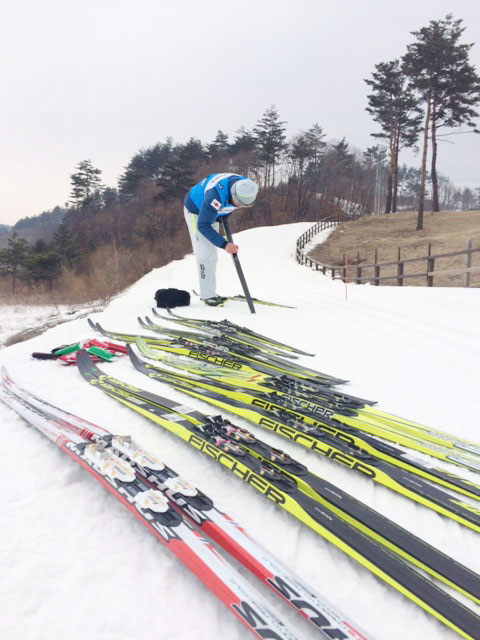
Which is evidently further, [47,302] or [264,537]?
[47,302]

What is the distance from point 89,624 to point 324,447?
1.23 metres

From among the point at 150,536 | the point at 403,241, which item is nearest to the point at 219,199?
the point at 150,536

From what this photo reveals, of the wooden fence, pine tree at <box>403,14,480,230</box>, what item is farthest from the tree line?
the wooden fence

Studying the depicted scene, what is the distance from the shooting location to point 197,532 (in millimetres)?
1325

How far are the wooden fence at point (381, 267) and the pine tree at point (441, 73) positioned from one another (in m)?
8.40

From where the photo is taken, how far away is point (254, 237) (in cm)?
2917

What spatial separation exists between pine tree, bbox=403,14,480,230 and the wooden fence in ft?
27.6

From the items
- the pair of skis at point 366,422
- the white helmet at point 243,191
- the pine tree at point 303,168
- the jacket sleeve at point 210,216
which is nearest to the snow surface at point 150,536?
the pair of skis at point 366,422

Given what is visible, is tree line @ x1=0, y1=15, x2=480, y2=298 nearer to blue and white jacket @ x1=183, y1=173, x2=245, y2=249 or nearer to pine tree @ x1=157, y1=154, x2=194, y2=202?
pine tree @ x1=157, y1=154, x2=194, y2=202

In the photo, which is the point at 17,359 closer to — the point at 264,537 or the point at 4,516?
the point at 4,516

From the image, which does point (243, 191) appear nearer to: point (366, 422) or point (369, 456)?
point (366, 422)

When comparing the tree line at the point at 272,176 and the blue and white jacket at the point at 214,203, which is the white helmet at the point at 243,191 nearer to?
the blue and white jacket at the point at 214,203

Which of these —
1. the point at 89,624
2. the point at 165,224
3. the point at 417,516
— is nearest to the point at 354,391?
the point at 417,516

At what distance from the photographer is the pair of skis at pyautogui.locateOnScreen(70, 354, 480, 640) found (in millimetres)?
1124
